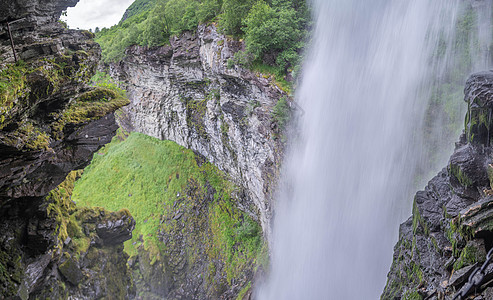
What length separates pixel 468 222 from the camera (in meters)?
6.30

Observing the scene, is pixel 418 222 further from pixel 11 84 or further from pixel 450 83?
pixel 11 84

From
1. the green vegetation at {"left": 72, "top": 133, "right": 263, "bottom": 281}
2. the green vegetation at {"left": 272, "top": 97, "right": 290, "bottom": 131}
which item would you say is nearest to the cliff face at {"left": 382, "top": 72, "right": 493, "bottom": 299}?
the green vegetation at {"left": 272, "top": 97, "right": 290, "bottom": 131}

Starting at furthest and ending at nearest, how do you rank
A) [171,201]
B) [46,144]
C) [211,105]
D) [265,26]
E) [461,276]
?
[171,201] → [211,105] → [265,26] → [46,144] → [461,276]

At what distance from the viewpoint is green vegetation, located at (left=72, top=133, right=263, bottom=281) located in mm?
24219

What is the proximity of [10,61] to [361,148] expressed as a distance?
15.2 metres

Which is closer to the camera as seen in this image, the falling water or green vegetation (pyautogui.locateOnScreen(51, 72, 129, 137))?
green vegetation (pyautogui.locateOnScreen(51, 72, 129, 137))

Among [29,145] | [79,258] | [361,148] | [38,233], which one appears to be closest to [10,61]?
[29,145]

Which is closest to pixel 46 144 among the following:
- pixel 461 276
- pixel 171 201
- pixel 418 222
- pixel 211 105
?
pixel 461 276

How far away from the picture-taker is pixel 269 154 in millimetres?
18781

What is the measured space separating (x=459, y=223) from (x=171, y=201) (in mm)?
26307

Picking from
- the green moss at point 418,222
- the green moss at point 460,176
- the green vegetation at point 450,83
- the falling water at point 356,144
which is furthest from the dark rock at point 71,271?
the green vegetation at point 450,83

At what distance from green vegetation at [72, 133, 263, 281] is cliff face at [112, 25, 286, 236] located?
214cm

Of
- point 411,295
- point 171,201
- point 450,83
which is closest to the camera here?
point 411,295

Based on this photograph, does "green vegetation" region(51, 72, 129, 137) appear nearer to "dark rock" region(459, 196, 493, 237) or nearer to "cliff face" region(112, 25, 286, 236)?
"cliff face" region(112, 25, 286, 236)
